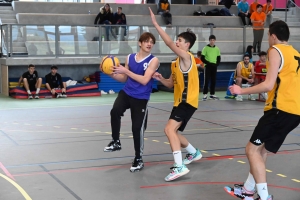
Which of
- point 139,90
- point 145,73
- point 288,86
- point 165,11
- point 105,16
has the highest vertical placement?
point 165,11

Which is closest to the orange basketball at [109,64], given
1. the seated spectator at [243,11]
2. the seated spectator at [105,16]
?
the seated spectator at [105,16]

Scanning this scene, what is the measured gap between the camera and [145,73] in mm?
7781

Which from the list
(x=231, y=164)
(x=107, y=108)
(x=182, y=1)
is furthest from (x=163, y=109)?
(x=182, y=1)

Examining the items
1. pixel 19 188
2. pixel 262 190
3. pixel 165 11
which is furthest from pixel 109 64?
pixel 165 11

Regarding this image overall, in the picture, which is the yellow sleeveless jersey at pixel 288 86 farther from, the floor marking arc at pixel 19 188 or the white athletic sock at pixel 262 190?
the floor marking arc at pixel 19 188

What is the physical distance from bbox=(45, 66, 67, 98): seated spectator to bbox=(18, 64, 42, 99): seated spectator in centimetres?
38

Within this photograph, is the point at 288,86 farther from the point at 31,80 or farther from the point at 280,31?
the point at 31,80

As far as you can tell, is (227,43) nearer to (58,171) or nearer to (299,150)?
(299,150)

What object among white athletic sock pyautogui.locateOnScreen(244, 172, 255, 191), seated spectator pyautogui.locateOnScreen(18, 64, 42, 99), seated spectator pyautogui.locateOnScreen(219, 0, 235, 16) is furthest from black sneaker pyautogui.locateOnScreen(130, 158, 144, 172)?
seated spectator pyautogui.locateOnScreen(219, 0, 235, 16)

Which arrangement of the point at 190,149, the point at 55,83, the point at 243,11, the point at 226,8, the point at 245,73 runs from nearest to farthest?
the point at 190,149
the point at 245,73
the point at 55,83
the point at 243,11
the point at 226,8

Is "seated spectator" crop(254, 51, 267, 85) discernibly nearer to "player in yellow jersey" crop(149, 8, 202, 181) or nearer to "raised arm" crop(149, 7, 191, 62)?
"player in yellow jersey" crop(149, 8, 202, 181)

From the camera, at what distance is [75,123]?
12.7 m

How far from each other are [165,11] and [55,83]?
26.9 feet

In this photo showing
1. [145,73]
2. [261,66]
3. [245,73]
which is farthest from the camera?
[245,73]
